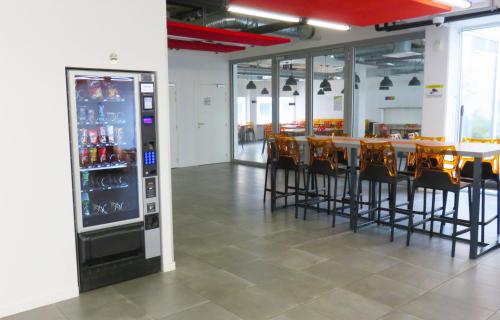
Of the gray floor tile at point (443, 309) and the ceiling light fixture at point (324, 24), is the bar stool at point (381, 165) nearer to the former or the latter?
the gray floor tile at point (443, 309)

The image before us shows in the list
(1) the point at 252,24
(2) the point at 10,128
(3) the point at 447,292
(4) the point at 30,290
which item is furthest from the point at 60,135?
(1) the point at 252,24

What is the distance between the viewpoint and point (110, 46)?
3.39 metres

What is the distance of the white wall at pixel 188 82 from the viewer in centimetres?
1027

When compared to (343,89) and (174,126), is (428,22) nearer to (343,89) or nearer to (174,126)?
(343,89)

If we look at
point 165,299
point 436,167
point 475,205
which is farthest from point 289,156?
point 165,299

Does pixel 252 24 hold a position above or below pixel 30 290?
above

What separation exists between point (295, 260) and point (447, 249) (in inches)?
64.4

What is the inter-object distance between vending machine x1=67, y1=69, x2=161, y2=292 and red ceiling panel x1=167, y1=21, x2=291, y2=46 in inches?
143

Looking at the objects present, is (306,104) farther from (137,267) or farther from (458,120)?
(137,267)

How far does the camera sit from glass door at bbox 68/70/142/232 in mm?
3375

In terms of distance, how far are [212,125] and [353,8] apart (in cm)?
591

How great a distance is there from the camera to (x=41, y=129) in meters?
3.12

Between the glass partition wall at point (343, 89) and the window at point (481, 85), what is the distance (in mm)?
982

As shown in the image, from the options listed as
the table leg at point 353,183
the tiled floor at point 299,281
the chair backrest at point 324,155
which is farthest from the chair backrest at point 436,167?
the chair backrest at point 324,155
